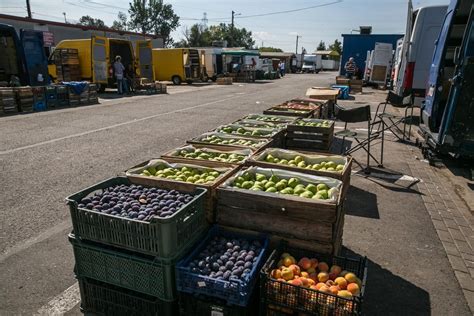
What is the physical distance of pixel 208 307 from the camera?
103 inches

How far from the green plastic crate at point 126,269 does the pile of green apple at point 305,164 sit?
6.71 ft

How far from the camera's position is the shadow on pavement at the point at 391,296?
3.12 m

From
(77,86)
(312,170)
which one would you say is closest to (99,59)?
(77,86)

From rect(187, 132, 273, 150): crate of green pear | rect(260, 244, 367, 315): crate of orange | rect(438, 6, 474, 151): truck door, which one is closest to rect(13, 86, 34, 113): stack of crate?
rect(187, 132, 273, 150): crate of green pear

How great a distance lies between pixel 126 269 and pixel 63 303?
0.91 m

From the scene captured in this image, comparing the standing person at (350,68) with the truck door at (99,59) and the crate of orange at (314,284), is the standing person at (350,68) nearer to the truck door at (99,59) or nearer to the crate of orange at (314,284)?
the truck door at (99,59)

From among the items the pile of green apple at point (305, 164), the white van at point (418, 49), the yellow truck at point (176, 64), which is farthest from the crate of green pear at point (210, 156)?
Answer: the yellow truck at point (176, 64)

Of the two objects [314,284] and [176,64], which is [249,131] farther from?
[176,64]

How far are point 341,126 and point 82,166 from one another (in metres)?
8.23

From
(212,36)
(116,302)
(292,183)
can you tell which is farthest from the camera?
(212,36)

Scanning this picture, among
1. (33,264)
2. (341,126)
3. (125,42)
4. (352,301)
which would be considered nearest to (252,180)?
(352,301)

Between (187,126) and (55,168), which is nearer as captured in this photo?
(55,168)

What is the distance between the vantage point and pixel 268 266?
106 inches

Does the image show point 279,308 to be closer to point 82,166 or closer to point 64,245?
point 64,245
